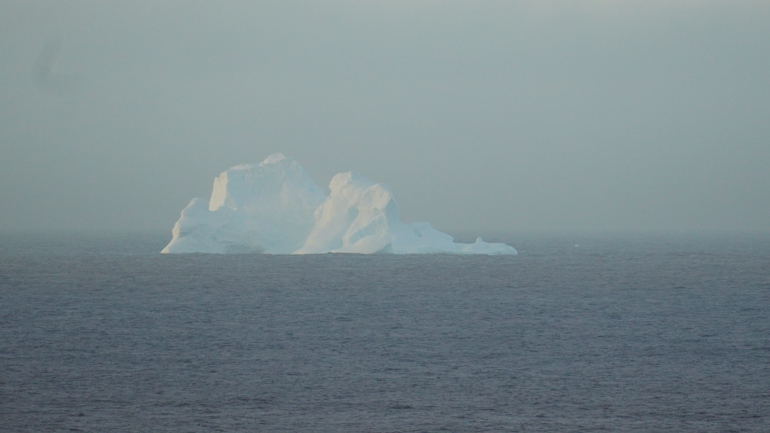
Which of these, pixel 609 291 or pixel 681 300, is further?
pixel 609 291

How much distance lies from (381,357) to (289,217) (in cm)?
3239

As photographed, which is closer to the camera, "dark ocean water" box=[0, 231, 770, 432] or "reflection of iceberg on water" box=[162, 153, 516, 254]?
"dark ocean water" box=[0, 231, 770, 432]

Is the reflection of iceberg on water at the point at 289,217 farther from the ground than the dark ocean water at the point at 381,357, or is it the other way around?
the reflection of iceberg on water at the point at 289,217

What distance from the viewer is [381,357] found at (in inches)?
684

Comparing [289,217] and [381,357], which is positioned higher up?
[289,217]

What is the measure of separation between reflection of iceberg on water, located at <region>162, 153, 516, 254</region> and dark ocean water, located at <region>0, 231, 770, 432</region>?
10419 millimetres

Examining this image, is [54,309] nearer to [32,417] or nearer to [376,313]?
[376,313]

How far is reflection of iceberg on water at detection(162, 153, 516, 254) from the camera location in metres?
46.2

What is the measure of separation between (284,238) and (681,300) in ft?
87.5

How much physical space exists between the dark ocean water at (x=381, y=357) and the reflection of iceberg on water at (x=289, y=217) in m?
10.4

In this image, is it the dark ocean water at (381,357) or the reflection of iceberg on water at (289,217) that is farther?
the reflection of iceberg on water at (289,217)

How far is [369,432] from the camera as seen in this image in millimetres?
11141

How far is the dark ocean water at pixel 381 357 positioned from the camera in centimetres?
1212

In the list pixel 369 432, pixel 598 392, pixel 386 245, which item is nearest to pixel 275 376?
pixel 369 432
